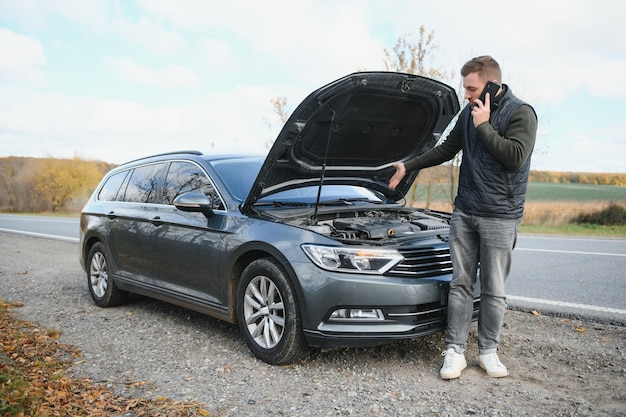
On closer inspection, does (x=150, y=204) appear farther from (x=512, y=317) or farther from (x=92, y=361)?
(x=512, y=317)

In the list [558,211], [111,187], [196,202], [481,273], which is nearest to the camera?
[481,273]

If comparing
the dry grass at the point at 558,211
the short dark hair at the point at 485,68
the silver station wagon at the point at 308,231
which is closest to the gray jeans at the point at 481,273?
the silver station wagon at the point at 308,231

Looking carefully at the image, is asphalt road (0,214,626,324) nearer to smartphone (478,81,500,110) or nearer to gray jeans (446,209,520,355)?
gray jeans (446,209,520,355)

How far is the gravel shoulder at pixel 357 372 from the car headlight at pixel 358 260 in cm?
79

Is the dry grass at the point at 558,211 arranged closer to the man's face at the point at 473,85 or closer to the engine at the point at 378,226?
the engine at the point at 378,226

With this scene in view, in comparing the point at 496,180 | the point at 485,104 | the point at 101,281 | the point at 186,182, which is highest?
the point at 485,104

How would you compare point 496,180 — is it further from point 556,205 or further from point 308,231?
point 556,205

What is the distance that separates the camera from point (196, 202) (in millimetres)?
4676

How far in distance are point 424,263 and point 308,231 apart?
90 cm

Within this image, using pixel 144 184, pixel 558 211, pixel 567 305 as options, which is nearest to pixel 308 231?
pixel 144 184

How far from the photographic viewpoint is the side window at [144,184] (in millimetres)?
5884

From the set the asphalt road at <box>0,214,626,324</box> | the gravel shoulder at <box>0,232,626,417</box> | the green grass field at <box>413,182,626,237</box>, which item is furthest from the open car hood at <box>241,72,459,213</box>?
the green grass field at <box>413,182,626,237</box>

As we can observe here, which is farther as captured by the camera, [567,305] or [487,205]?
[567,305]

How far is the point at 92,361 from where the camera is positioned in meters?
4.51
